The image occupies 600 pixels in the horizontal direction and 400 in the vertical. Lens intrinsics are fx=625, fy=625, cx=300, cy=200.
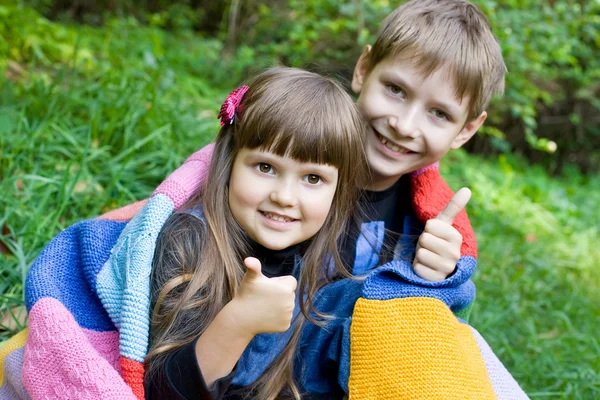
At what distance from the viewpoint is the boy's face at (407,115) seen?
1.86 meters

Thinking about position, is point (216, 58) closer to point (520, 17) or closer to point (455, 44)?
point (520, 17)

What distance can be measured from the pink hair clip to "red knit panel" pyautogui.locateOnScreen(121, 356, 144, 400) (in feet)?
2.16

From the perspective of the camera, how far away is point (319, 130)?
61.4 inches

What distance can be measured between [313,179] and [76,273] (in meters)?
0.69

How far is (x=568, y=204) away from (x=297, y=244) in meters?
3.90

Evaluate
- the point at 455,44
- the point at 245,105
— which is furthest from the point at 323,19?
the point at 245,105

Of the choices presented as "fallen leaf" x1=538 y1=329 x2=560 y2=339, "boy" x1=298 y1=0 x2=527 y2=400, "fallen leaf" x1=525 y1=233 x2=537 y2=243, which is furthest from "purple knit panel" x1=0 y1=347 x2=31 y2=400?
"fallen leaf" x1=525 y1=233 x2=537 y2=243

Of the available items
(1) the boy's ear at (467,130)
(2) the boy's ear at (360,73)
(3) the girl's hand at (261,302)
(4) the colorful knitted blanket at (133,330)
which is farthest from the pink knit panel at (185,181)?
(1) the boy's ear at (467,130)

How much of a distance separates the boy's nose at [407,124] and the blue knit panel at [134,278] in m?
0.71

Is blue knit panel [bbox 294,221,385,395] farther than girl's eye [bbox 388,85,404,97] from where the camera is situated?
No

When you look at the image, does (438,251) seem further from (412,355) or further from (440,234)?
(412,355)

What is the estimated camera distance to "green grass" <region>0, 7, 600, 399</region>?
7.81ft

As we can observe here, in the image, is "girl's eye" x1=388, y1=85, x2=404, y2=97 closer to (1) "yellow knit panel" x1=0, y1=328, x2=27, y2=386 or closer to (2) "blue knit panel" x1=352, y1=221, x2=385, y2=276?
(2) "blue knit panel" x1=352, y1=221, x2=385, y2=276

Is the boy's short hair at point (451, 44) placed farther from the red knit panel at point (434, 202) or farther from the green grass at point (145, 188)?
the green grass at point (145, 188)
